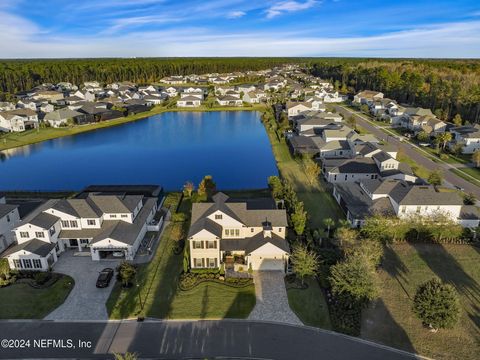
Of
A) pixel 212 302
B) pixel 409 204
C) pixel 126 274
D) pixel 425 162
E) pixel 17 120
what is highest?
pixel 17 120

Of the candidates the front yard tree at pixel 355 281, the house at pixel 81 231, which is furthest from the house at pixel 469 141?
the house at pixel 81 231

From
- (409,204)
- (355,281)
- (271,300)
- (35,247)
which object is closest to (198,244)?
(271,300)

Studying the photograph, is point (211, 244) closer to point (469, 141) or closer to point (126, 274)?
point (126, 274)

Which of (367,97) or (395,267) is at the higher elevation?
(367,97)

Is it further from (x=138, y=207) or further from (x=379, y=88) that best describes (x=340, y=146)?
(x=379, y=88)

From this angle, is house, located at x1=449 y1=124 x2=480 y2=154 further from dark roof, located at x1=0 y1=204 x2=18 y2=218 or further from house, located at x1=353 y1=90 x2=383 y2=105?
dark roof, located at x1=0 y1=204 x2=18 y2=218

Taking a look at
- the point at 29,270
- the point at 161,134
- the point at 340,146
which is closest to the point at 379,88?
the point at 340,146

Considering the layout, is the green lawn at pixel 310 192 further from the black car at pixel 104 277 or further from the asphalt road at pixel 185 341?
the black car at pixel 104 277
